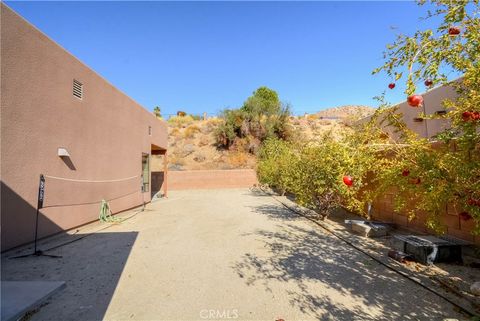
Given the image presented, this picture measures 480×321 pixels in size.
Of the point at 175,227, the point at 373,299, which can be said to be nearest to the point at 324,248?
the point at 373,299

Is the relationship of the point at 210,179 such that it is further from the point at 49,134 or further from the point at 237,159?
the point at 49,134

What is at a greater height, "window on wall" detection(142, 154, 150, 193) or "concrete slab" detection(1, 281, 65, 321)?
"window on wall" detection(142, 154, 150, 193)

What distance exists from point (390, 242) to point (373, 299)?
3.41 meters

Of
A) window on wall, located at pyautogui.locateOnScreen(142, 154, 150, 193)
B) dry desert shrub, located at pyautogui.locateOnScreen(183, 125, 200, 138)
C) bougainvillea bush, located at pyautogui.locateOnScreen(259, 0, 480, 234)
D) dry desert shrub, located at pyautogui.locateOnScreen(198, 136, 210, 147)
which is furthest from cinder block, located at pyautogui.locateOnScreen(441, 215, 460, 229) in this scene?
dry desert shrub, located at pyautogui.locateOnScreen(183, 125, 200, 138)

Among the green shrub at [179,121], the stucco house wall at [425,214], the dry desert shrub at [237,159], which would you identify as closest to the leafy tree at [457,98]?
the stucco house wall at [425,214]

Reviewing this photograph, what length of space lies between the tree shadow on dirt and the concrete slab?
2.97 metres

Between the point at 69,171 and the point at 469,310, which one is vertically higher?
the point at 69,171

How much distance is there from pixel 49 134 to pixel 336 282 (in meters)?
7.73

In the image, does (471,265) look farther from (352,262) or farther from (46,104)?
(46,104)

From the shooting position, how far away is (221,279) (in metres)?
4.71

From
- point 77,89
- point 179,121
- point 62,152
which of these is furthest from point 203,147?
point 62,152

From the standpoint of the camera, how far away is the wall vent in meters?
8.55

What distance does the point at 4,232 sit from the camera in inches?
231

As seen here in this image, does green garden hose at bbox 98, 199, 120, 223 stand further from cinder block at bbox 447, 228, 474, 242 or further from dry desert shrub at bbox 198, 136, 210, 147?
dry desert shrub at bbox 198, 136, 210, 147
